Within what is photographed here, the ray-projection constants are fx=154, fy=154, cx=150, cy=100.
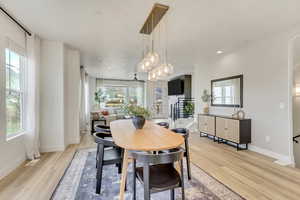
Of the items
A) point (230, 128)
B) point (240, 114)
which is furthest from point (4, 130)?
point (240, 114)

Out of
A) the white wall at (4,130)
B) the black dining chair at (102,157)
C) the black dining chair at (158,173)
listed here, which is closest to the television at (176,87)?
the black dining chair at (102,157)

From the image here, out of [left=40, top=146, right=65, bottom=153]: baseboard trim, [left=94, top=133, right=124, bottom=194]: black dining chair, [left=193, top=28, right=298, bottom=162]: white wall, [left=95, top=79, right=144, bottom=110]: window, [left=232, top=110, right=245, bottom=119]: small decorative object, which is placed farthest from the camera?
[left=95, top=79, right=144, bottom=110]: window

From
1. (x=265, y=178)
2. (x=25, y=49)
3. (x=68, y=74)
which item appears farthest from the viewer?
(x=68, y=74)

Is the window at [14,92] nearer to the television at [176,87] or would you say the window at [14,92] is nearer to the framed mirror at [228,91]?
the framed mirror at [228,91]

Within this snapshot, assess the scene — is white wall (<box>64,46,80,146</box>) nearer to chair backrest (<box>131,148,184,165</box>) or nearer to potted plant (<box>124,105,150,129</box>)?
potted plant (<box>124,105,150,129</box>)

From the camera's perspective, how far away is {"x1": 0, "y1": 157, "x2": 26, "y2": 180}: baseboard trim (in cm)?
245

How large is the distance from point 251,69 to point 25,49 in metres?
5.14

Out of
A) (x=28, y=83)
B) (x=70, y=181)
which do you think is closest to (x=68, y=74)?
(x=28, y=83)

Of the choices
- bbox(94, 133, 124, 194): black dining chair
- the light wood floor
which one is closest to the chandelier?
bbox(94, 133, 124, 194): black dining chair

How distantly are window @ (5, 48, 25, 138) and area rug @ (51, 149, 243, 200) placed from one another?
1.33m

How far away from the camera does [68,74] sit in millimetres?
4203

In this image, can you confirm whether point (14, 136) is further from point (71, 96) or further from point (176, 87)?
point (176, 87)

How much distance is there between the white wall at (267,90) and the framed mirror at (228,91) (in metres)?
0.15

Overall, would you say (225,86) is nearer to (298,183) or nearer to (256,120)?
(256,120)
